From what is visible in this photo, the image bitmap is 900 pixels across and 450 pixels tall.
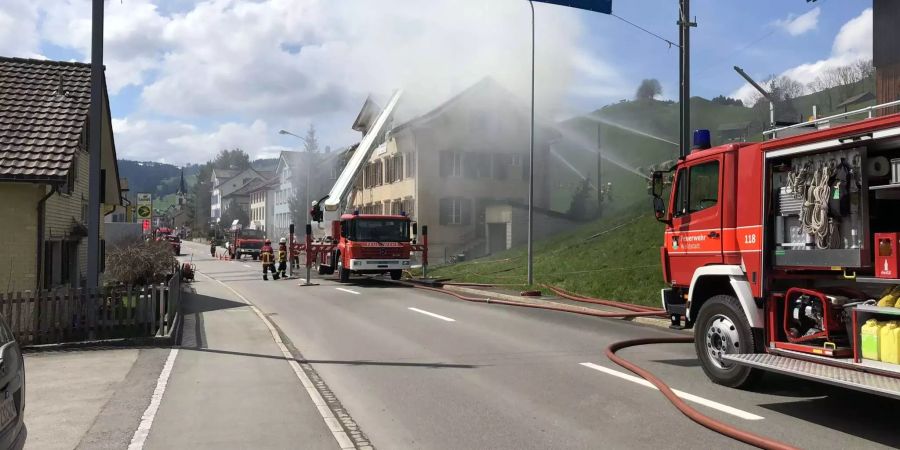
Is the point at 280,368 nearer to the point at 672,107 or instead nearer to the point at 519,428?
the point at 519,428

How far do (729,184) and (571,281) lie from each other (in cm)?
1159

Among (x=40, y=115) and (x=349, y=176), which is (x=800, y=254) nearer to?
(x=40, y=115)

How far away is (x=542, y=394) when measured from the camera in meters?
6.72

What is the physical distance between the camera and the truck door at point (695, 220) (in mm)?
7289

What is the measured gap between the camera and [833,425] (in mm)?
5566

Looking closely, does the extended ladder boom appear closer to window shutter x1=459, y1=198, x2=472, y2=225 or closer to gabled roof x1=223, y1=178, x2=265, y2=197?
window shutter x1=459, y1=198, x2=472, y2=225

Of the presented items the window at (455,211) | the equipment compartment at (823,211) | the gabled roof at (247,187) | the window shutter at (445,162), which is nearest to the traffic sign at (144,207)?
the window at (455,211)

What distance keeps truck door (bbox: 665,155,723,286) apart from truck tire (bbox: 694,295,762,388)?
54cm

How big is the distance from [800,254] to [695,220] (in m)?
1.53

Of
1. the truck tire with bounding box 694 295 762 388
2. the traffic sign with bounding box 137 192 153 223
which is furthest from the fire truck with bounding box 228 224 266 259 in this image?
the truck tire with bounding box 694 295 762 388

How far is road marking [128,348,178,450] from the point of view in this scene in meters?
5.28

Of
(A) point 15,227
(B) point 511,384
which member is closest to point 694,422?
(B) point 511,384

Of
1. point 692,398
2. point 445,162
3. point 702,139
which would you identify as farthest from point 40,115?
point 445,162

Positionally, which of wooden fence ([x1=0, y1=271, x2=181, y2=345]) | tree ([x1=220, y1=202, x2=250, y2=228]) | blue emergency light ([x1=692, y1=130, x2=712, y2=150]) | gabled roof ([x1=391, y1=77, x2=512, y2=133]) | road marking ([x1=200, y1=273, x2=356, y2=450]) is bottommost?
road marking ([x1=200, y1=273, x2=356, y2=450])
